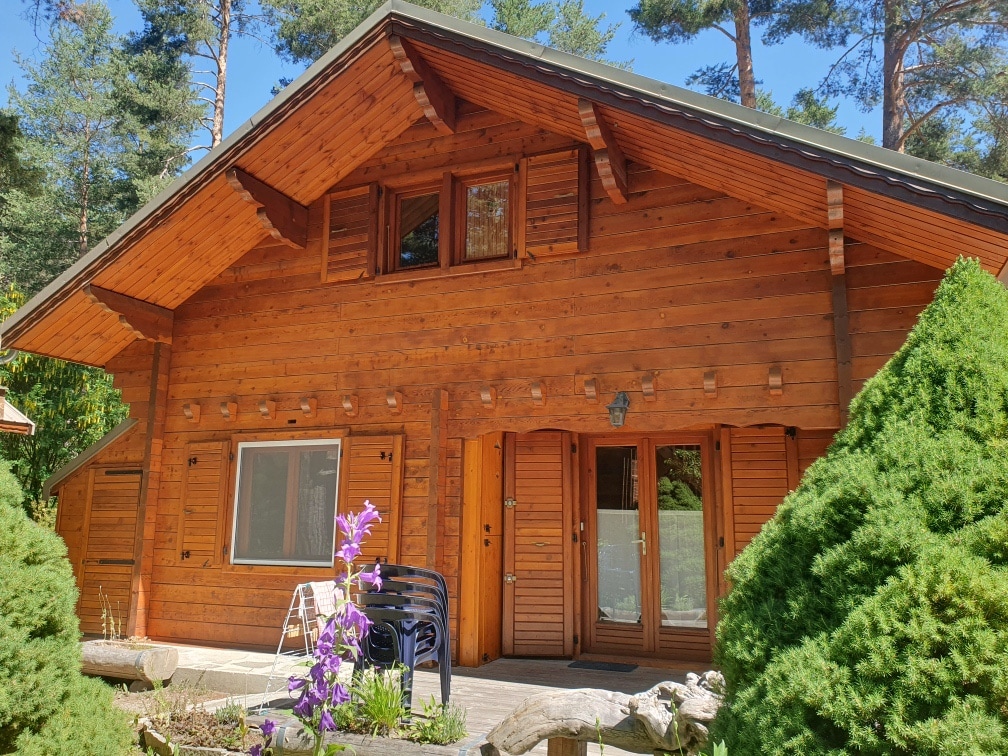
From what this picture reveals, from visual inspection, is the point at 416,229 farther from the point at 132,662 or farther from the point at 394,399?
the point at 132,662

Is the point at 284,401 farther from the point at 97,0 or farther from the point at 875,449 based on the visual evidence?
the point at 97,0

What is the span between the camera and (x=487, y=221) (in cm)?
796

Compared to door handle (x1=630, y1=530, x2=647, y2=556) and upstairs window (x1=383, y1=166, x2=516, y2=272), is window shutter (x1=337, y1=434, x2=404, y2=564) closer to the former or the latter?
upstairs window (x1=383, y1=166, x2=516, y2=272)

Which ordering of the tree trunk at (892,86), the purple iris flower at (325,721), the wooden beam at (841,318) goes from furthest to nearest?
the tree trunk at (892,86) < the wooden beam at (841,318) < the purple iris flower at (325,721)

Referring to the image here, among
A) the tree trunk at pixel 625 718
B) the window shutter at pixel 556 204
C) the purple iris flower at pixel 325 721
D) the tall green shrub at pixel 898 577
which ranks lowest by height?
the tree trunk at pixel 625 718

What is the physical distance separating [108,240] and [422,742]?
5.64 m

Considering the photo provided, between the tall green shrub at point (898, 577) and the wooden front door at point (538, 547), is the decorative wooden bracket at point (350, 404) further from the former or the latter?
the tall green shrub at point (898, 577)

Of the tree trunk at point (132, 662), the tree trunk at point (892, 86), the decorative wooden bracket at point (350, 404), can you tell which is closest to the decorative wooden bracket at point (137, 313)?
the decorative wooden bracket at point (350, 404)

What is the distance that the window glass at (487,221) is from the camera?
786 cm

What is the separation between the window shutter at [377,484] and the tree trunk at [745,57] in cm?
1100

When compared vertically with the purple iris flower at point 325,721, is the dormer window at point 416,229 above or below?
above

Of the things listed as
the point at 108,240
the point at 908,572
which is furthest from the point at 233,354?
the point at 908,572

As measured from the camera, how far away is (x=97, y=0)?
21141 millimetres

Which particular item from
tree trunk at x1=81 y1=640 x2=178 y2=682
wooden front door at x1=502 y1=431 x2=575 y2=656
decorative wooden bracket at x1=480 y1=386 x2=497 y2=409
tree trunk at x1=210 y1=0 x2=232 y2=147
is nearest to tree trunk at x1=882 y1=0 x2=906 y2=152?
wooden front door at x1=502 y1=431 x2=575 y2=656
